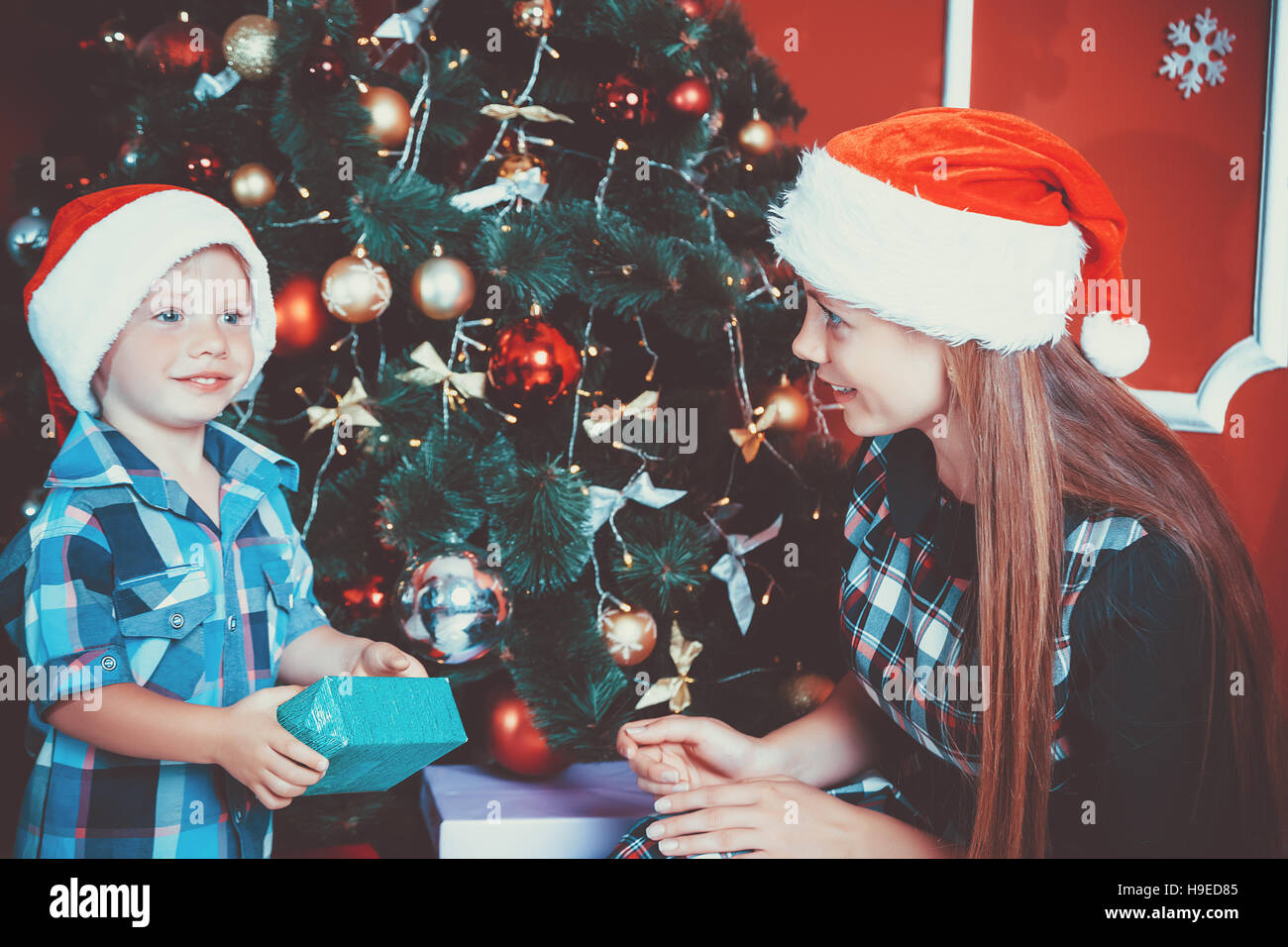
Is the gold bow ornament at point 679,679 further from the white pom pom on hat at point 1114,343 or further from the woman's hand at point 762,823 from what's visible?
the white pom pom on hat at point 1114,343

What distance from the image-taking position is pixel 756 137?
4.49ft

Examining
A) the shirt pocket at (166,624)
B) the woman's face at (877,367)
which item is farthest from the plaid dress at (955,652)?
the shirt pocket at (166,624)

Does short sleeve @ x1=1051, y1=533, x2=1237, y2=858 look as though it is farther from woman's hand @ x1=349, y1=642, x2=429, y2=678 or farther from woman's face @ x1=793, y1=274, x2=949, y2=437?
woman's hand @ x1=349, y1=642, x2=429, y2=678

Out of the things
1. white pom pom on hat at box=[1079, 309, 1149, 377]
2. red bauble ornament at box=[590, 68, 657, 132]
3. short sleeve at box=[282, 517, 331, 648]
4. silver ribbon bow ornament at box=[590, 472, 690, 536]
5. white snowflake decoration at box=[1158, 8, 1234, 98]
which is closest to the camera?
white pom pom on hat at box=[1079, 309, 1149, 377]

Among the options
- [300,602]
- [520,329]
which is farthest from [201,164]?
[300,602]

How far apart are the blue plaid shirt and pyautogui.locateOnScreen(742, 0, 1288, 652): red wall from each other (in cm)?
119

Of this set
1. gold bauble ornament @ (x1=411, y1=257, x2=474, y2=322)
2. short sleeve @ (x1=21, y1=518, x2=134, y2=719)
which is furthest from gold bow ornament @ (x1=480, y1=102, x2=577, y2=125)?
short sleeve @ (x1=21, y1=518, x2=134, y2=719)

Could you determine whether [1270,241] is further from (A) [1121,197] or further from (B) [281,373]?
(B) [281,373]

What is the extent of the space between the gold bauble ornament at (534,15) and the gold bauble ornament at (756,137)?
12.4 inches

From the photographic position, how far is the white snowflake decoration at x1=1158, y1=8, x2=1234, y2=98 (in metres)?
1.53

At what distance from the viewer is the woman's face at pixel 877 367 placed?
91 centimetres

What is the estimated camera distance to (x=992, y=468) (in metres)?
0.87

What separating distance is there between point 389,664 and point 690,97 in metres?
0.79

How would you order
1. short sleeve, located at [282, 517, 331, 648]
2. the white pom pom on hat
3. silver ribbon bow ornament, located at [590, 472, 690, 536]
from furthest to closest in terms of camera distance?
silver ribbon bow ornament, located at [590, 472, 690, 536] → short sleeve, located at [282, 517, 331, 648] → the white pom pom on hat
